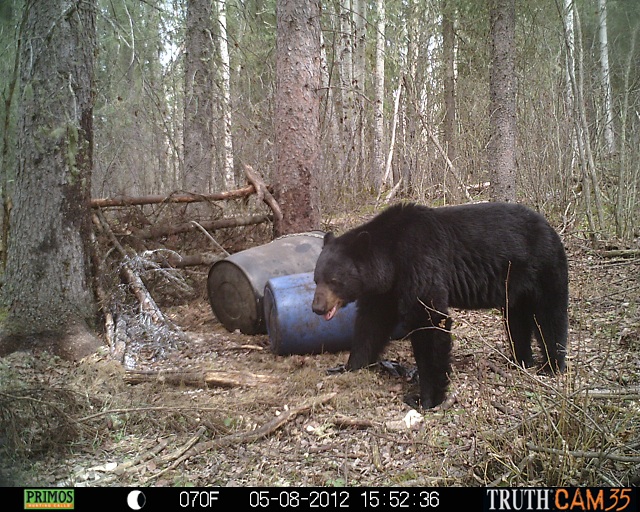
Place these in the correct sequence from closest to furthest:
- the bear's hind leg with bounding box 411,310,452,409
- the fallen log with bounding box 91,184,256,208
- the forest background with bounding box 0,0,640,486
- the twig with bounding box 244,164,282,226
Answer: the forest background with bounding box 0,0,640,486 → the bear's hind leg with bounding box 411,310,452,409 → the fallen log with bounding box 91,184,256,208 → the twig with bounding box 244,164,282,226

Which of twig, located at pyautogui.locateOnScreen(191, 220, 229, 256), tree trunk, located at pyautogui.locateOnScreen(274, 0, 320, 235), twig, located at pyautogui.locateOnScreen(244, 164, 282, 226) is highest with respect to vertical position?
tree trunk, located at pyautogui.locateOnScreen(274, 0, 320, 235)

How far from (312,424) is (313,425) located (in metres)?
0.02

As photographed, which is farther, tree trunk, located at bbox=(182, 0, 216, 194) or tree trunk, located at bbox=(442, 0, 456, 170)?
tree trunk, located at bbox=(442, 0, 456, 170)

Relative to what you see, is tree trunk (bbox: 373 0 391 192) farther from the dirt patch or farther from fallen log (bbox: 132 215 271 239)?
the dirt patch

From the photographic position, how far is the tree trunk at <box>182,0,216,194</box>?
9.73 meters

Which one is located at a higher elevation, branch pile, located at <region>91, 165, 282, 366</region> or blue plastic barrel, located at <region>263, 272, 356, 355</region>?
branch pile, located at <region>91, 165, 282, 366</region>

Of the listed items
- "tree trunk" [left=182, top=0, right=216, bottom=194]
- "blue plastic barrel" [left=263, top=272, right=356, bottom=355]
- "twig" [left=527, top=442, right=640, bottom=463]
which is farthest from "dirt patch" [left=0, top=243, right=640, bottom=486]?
"tree trunk" [left=182, top=0, right=216, bottom=194]

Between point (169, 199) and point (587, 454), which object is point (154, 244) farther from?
point (587, 454)

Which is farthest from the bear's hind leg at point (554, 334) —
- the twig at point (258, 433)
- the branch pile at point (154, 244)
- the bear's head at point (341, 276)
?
the branch pile at point (154, 244)

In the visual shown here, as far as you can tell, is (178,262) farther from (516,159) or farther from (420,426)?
(516,159)

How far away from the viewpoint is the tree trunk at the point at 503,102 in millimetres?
8055

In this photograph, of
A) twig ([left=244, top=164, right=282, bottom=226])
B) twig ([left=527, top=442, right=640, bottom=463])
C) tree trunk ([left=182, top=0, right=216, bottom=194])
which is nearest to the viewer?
twig ([left=527, top=442, right=640, bottom=463])

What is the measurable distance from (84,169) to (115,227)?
183 cm

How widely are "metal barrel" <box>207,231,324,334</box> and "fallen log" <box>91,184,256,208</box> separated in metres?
1.49
